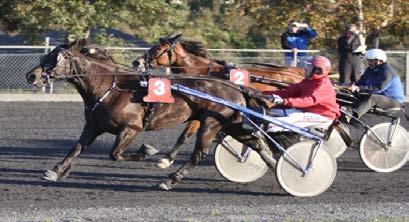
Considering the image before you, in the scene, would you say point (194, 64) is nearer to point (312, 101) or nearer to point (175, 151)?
point (175, 151)

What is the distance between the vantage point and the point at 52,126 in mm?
18562

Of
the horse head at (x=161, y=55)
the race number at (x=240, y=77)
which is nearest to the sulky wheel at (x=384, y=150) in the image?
the race number at (x=240, y=77)

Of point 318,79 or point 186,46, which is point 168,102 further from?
point 186,46

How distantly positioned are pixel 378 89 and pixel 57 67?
13.9 feet

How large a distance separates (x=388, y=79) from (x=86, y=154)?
4340 millimetres

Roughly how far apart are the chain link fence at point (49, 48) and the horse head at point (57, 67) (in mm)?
10756

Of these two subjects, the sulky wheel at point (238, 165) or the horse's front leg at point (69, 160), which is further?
the sulky wheel at point (238, 165)

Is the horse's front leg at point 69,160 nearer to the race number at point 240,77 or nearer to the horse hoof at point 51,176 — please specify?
the horse hoof at point 51,176

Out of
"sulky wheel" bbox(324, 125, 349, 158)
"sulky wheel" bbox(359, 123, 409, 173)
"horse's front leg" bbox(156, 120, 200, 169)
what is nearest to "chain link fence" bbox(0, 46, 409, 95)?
"sulky wheel" bbox(324, 125, 349, 158)

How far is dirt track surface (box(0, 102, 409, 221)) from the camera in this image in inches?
404

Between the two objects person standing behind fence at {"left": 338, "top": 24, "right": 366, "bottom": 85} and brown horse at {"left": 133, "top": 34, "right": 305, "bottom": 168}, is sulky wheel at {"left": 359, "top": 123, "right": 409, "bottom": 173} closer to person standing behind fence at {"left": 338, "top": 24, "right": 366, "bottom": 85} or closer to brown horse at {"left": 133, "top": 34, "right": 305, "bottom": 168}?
brown horse at {"left": 133, "top": 34, "right": 305, "bottom": 168}

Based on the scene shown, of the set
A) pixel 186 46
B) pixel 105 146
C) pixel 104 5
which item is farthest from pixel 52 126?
pixel 104 5

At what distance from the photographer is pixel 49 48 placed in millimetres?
23328

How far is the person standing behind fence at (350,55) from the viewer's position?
65.8 feet
